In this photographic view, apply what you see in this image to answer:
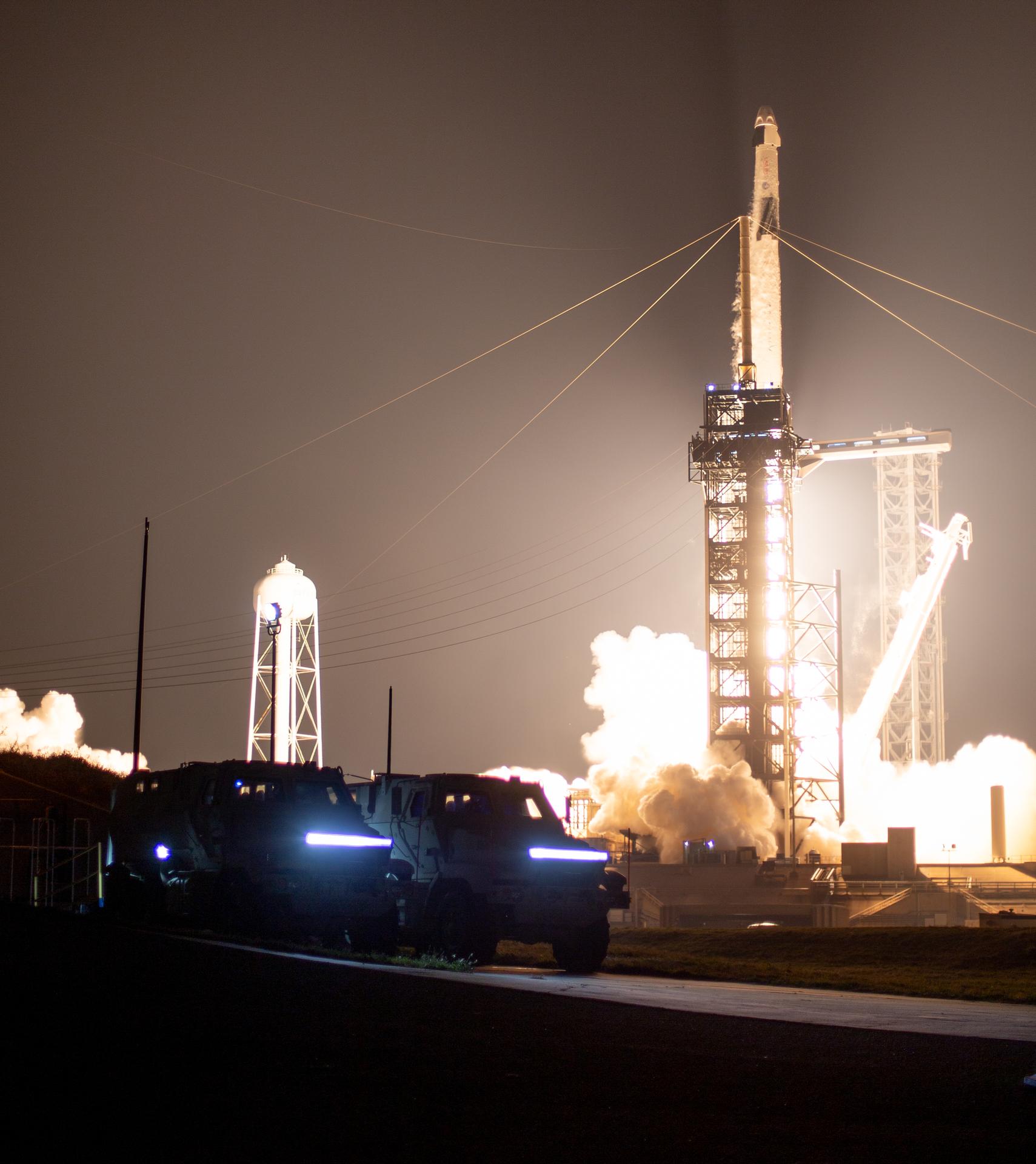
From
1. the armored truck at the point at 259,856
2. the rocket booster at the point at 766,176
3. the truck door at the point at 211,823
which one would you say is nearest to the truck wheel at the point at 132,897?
the armored truck at the point at 259,856

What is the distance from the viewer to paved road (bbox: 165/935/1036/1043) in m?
12.8

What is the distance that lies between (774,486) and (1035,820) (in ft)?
84.5

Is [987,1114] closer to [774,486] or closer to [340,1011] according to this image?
[340,1011]

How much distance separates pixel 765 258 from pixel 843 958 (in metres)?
58.9

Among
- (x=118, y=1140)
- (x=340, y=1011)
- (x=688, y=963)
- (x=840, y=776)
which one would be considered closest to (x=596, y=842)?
(x=840, y=776)

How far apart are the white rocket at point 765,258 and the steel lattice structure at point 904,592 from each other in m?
8.29

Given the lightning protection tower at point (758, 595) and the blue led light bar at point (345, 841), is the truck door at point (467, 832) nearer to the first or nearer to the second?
the blue led light bar at point (345, 841)

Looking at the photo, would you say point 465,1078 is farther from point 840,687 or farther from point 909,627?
point 909,627

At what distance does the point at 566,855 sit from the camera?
2116cm

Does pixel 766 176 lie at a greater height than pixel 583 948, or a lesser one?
greater

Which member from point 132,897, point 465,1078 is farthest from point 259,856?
point 465,1078

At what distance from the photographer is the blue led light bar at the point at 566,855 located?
826 inches

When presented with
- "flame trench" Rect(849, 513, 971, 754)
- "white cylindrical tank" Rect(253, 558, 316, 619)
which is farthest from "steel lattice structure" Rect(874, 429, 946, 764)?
"white cylindrical tank" Rect(253, 558, 316, 619)

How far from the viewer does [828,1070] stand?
969cm
